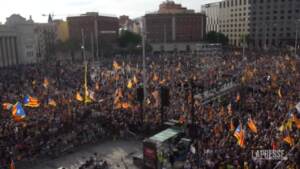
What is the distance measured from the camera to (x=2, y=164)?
15.6 meters

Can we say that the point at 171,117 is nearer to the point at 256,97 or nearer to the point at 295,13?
the point at 256,97

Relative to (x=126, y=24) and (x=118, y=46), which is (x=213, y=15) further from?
(x=118, y=46)

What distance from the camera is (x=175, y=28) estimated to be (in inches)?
→ 4149

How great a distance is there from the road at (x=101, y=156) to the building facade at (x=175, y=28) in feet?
269

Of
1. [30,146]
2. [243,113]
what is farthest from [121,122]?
[243,113]

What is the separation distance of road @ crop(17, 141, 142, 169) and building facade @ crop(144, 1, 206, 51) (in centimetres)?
8188

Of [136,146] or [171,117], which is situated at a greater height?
[171,117]

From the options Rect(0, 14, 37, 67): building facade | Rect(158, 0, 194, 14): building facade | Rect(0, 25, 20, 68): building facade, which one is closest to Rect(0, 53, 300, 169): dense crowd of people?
Rect(0, 25, 20, 68): building facade

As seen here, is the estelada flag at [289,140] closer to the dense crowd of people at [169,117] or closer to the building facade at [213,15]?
the dense crowd of people at [169,117]

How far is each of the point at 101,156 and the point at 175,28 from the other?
300 ft

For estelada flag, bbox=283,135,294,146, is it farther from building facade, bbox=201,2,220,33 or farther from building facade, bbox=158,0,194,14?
building facade, bbox=201,2,220,33

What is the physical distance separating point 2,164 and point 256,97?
19.5m

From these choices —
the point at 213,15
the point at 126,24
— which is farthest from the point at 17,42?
the point at 213,15

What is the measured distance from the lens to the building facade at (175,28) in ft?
334
